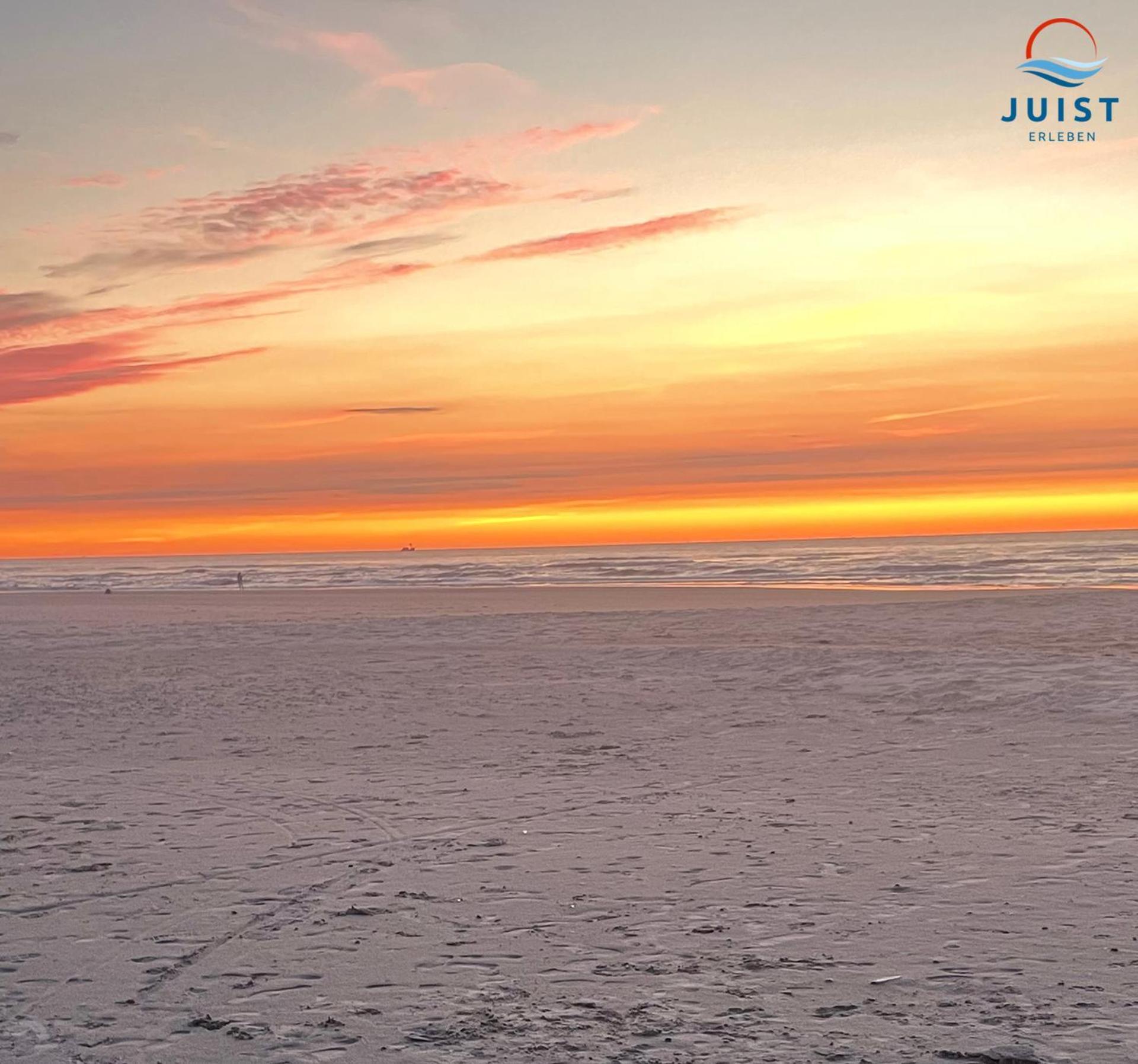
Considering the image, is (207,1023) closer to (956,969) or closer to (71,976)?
(71,976)

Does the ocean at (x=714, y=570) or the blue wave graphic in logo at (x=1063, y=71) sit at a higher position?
the blue wave graphic in logo at (x=1063, y=71)

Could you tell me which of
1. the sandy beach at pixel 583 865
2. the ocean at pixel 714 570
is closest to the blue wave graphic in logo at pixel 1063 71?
the sandy beach at pixel 583 865

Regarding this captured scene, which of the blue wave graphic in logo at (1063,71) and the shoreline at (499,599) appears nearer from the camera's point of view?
the blue wave graphic in logo at (1063,71)

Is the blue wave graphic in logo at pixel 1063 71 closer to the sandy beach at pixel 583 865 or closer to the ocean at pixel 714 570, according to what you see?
the sandy beach at pixel 583 865

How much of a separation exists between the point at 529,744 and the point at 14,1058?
28.6ft

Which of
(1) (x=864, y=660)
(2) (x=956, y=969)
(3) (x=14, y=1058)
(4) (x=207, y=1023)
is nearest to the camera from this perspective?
(3) (x=14, y=1058)

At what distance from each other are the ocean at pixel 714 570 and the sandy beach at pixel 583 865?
27.4m

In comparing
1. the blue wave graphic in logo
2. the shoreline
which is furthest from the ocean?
the blue wave graphic in logo

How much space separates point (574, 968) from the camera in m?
6.08

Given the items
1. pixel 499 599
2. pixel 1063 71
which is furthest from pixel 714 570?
pixel 1063 71

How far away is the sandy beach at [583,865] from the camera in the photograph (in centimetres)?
532

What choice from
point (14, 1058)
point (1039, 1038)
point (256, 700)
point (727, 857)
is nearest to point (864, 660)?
point (256, 700)

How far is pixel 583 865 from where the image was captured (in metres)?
8.15

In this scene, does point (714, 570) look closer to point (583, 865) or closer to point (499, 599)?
point (499, 599)
